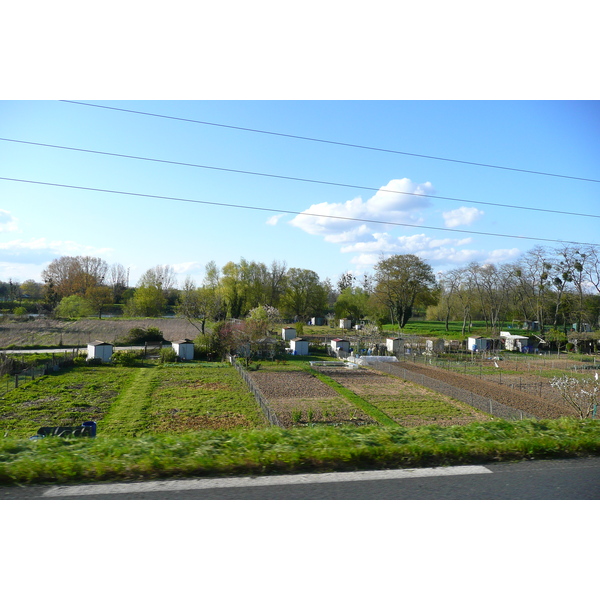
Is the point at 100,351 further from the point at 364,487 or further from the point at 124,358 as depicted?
the point at 364,487

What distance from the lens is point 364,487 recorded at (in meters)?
3.73

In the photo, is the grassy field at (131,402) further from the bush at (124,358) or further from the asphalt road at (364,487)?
the asphalt road at (364,487)

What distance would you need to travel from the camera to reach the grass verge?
12.7 ft

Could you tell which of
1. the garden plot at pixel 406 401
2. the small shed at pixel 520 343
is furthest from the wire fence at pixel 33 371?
the small shed at pixel 520 343

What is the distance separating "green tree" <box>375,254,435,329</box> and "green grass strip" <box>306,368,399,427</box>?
3351 centimetres

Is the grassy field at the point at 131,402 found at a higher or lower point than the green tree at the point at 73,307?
lower

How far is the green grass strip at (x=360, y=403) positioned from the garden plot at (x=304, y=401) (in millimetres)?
285

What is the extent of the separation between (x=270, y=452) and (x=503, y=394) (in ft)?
67.8

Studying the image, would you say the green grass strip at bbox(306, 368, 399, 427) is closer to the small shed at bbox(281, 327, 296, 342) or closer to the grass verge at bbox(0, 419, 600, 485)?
the grass verge at bbox(0, 419, 600, 485)

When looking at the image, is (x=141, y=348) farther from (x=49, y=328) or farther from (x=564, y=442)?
(x=564, y=442)

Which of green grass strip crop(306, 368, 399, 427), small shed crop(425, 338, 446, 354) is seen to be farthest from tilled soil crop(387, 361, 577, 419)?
small shed crop(425, 338, 446, 354)

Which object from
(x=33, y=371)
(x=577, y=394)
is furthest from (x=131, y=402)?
(x=577, y=394)

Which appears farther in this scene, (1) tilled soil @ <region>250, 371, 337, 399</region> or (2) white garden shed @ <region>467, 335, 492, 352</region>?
(2) white garden shed @ <region>467, 335, 492, 352</region>

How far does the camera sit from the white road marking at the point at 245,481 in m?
3.57
